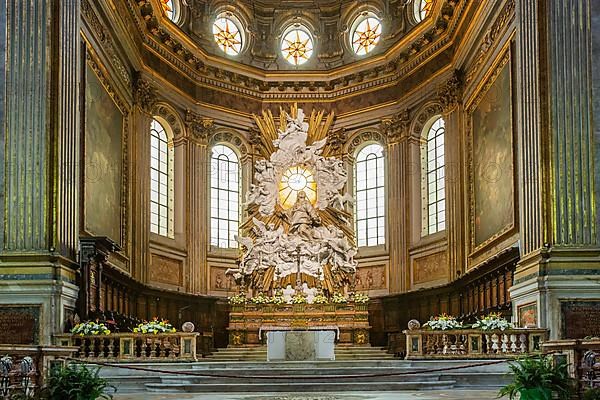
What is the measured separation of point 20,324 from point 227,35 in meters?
16.9

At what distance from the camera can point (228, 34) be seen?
109 feet

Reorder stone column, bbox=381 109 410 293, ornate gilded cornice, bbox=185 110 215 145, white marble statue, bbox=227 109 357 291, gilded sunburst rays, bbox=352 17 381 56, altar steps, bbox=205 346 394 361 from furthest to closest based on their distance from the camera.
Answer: gilded sunburst rays, bbox=352 17 381 56 < ornate gilded cornice, bbox=185 110 215 145 < stone column, bbox=381 109 410 293 < white marble statue, bbox=227 109 357 291 < altar steps, bbox=205 346 394 361

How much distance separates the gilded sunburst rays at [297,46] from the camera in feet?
111

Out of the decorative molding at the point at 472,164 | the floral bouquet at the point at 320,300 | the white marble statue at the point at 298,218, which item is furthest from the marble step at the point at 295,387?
the white marble statue at the point at 298,218

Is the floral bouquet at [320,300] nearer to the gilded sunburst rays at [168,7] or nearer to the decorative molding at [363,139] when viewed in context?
the decorative molding at [363,139]

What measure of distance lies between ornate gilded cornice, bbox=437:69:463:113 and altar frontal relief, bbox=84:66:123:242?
30.2 feet

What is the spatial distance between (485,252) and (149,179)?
9.96 meters

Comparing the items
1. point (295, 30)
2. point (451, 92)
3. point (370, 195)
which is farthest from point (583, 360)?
point (295, 30)

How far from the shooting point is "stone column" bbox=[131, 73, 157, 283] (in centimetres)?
2725

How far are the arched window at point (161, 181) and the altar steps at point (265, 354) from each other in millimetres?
4938

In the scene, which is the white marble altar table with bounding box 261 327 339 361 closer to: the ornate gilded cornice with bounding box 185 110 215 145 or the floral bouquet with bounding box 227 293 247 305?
the floral bouquet with bounding box 227 293 247 305

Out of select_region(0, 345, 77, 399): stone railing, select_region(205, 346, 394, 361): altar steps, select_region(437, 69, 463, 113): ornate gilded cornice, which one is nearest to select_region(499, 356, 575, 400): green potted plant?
select_region(0, 345, 77, 399): stone railing

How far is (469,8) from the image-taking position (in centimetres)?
2612

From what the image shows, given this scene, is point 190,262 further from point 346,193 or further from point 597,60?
point 597,60
